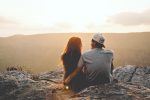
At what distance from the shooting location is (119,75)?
57.8 ft

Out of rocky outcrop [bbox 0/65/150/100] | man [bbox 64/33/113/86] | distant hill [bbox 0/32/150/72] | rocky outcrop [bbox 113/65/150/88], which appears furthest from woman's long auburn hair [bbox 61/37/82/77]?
distant hill [bbox 0/32/150/72]

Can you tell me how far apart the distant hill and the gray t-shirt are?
284 feet

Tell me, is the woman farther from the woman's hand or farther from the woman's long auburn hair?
the woman's hand

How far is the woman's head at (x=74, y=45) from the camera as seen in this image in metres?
9.74

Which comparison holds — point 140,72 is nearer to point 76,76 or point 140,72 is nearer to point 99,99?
point 76,76

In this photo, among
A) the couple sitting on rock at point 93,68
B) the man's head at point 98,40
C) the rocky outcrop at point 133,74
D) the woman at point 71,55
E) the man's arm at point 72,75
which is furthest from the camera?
the rocky outcrop at point 133,74

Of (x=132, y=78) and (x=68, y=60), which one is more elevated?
(x=68, y=60)

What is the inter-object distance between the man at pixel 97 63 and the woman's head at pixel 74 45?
101 centimetres

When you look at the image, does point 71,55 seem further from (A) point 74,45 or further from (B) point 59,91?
(B) point 59,91

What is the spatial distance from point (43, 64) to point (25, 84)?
340 ft

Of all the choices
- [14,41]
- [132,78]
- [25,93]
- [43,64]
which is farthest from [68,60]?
[14,41]

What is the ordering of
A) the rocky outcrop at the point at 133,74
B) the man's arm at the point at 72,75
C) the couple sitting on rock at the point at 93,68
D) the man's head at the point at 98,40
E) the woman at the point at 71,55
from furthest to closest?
1. the rocky outcrop at the point at 133,74
2. the woman at the point at 71,55
3. the man's arm at the point at 72,75
4. the man's head at the point at 98,40
5. the couple sitting on rock at the point at 93,68

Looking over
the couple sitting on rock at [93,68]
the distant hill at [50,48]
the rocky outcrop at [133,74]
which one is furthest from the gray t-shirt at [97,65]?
the distant hill at [50,48]

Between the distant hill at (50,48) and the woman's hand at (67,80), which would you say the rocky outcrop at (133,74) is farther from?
the distant hill at (50,48)
